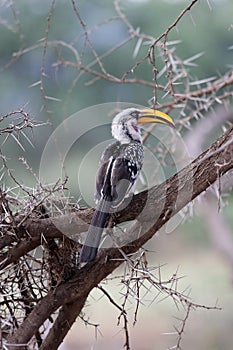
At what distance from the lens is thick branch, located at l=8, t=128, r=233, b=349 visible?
105 centimetres

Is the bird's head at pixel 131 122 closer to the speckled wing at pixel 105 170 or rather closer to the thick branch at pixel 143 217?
the speckled wing at pixel 105 170

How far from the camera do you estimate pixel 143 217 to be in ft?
3.62

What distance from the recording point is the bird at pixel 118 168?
3.66 feet

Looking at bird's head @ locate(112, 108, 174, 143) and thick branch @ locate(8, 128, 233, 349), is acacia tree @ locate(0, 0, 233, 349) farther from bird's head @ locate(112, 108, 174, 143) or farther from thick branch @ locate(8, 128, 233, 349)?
bird's head @ locate(112, 108, 174, 143)

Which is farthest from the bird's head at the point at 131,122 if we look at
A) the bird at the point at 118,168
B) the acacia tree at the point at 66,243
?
the acacia tree at the point at 66,243

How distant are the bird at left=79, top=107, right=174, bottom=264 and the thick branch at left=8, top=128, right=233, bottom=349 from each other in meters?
0.03

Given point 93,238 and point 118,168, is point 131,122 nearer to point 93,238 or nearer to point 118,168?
point 118,168

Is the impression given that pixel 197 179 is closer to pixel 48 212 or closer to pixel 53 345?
pixel 48 212

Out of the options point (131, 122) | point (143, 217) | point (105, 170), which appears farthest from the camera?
point (131, 122)

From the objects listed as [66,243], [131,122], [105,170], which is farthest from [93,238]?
[131,122]

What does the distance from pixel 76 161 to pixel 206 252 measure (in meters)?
2.38

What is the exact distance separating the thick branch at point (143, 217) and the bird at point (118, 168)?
3cm

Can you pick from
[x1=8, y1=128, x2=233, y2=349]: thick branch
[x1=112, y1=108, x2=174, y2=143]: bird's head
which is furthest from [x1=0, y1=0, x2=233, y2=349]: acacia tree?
[x1=112, y1=108, x2=174, y2=143]: bird's head

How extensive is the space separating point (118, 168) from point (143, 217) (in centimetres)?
22
